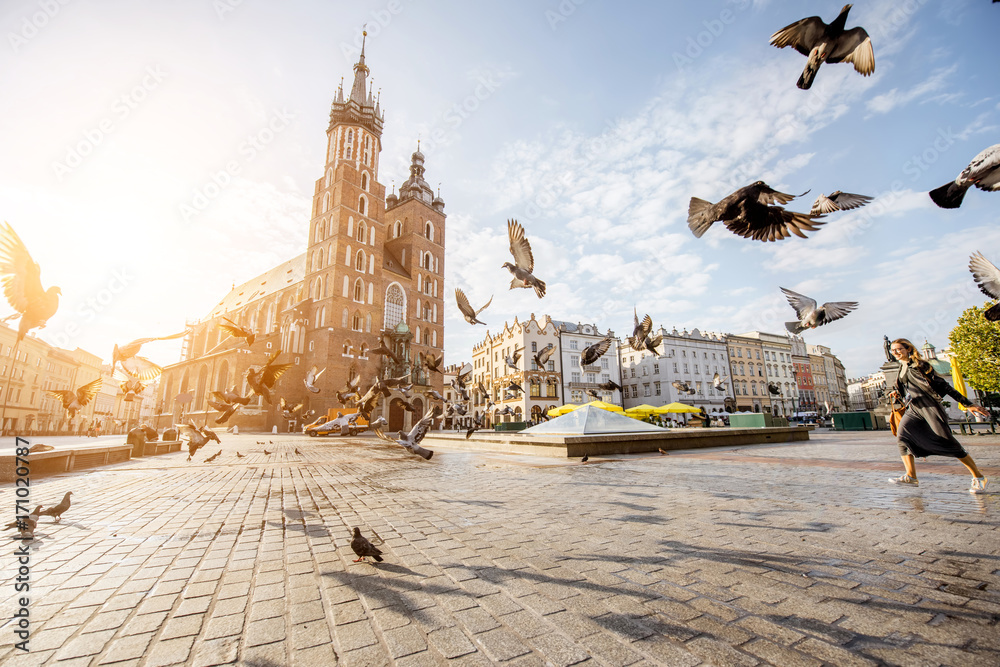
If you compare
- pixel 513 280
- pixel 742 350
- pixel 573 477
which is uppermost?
pixel 742 350

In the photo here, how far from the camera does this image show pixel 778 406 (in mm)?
68000

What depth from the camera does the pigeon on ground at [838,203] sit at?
16.4ft

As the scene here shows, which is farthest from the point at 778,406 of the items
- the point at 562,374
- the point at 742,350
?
the point at 562,374

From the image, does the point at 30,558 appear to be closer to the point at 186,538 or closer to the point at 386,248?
the point at 186,538

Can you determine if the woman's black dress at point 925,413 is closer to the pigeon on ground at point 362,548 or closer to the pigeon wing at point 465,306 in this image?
the pigeon on ground at point 362,548

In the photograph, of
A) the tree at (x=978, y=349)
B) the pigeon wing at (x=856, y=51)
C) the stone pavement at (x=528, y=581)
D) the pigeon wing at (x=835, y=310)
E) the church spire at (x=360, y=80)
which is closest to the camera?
the stone pavement at (x=528, y=581)

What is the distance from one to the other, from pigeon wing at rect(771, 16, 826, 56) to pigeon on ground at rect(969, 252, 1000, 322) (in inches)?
190

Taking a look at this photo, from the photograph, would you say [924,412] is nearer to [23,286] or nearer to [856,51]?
[856,51]

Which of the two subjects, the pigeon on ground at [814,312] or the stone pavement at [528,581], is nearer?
the stone pavement at [528,581]

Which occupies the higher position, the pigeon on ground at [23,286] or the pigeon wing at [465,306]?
the pigeon wing at [465,306]

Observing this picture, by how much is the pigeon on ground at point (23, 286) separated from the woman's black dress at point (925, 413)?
10.9 meters

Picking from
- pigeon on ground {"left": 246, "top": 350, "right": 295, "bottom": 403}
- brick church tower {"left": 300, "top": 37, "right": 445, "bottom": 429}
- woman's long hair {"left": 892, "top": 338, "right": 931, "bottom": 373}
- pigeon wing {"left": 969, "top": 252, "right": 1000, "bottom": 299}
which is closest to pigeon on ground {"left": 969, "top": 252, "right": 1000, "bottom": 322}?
pigeon wing {"left": 969, "top": 252, "right": 1000, "bottom": 299}

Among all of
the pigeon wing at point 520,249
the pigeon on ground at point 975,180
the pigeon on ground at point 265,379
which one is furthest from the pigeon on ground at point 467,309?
the pigeon on ground at point 975,180

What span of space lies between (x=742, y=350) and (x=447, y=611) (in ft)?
247
